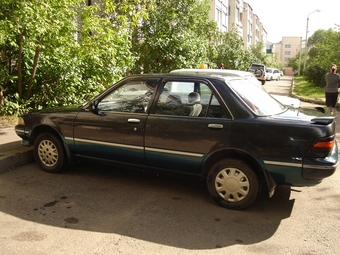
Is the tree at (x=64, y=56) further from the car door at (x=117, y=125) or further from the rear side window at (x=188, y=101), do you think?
the rear side window at (x=188, y=101)

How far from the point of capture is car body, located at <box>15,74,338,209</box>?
3.72 m

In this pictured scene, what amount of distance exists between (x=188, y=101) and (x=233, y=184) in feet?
3.84

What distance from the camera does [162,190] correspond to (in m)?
4.70

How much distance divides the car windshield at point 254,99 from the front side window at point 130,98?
3.64ft

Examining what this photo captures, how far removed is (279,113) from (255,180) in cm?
93

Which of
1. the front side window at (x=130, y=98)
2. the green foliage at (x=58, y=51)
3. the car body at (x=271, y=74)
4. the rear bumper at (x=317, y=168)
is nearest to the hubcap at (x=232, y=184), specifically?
the rear bumper at (x=317, y=168)

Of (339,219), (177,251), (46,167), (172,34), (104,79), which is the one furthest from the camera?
(172,34)

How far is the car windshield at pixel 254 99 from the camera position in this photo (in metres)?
4.12

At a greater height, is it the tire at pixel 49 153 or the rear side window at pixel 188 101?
the rear side window at pixel 188 101

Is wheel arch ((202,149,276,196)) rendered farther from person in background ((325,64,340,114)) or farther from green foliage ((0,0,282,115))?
person in background ((325,64,340,114))

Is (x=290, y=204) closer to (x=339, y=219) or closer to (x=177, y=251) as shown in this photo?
(x=339, y=219)

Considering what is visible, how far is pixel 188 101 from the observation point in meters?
4.36

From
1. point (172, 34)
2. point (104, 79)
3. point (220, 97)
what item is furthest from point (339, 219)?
point (172, 34)

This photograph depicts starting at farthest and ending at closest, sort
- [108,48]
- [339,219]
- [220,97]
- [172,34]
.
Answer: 1. [172,34]
2. [108,48]
3. [220,97]
4. [339,219]
